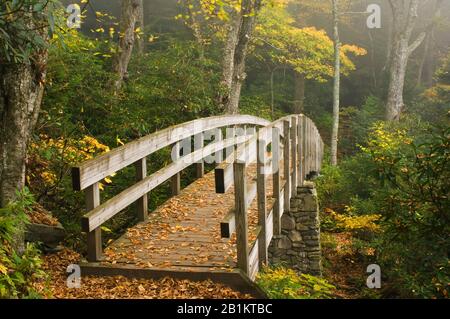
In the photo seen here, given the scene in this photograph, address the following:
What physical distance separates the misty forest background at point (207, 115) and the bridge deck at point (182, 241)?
2.23 ft

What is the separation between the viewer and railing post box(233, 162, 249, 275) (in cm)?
502

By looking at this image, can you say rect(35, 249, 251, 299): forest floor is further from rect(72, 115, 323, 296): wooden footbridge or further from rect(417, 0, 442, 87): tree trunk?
rect(417, 0, 442, 87): tree trunk

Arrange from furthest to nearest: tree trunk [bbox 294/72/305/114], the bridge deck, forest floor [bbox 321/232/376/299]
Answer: tree trunk [bbox 294/72/305/114] → forest floor [bbox 321/232/376/299] → the bridge deck

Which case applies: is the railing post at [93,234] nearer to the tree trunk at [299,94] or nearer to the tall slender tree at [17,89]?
the tall slender tree at [17,89]

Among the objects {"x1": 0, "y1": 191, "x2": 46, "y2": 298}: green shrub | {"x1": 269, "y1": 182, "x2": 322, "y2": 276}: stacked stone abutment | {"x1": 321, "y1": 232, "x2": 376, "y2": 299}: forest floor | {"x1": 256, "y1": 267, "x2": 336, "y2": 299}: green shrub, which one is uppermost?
{"x1": 0, "y1": 191, "x2": 46, "y2": 298}: green shrub

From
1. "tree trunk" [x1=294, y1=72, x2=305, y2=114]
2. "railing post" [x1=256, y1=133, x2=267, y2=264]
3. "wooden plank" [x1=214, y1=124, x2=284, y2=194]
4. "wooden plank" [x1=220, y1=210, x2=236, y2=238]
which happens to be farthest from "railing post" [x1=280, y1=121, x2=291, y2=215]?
"tree trunk" [x1=294, y1=72, x2=305, y2=114]

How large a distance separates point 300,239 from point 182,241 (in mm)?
5527

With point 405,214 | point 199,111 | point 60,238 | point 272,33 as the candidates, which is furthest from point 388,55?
point 60,238

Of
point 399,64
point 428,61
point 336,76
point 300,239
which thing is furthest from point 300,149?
point 428,61

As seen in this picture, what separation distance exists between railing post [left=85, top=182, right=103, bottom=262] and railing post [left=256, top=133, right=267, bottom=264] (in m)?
1.95

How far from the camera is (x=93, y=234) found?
5.34 m

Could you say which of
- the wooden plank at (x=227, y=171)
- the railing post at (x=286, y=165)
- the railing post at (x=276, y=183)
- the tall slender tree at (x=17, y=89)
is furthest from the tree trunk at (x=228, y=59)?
the tall slender tree at (x=17, y=89)

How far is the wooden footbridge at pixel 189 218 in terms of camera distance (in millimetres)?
5051

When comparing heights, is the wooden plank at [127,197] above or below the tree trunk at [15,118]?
below
